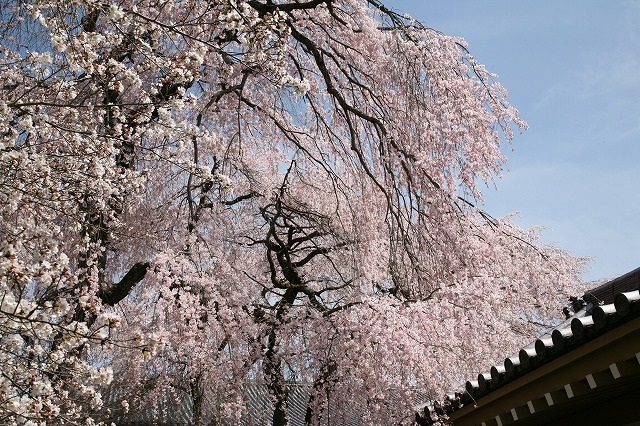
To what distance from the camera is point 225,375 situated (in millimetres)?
7734

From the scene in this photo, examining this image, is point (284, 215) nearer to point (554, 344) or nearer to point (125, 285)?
point (125, 285)

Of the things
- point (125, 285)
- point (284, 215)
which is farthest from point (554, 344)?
point (284, 215)

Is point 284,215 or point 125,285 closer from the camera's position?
point 125,285

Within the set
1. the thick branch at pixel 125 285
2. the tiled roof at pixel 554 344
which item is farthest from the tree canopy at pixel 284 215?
the tiled roof at pixel 554 344

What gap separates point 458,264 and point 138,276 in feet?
10.5

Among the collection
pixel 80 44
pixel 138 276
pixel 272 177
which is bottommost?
pixel 80 44

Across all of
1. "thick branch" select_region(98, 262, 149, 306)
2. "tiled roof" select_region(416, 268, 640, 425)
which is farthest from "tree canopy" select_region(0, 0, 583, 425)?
"tiled roof" select_region(416, 268, 640, 425)

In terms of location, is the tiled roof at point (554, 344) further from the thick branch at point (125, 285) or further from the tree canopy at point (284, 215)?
the thick branch at point (125, 285)

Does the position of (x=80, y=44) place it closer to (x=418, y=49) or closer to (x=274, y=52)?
(x=274, y=52)

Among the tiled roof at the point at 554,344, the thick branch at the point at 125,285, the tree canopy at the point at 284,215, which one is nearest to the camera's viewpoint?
the tiled roof at the point at 554,344

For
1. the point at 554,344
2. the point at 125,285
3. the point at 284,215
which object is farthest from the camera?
the point at 284,215

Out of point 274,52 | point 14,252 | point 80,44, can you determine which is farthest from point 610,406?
point 80,44

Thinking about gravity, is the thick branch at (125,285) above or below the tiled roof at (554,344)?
above

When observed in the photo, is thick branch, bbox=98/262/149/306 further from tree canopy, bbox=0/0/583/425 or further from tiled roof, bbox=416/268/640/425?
tiled roof, bbox=416/268/640/425
